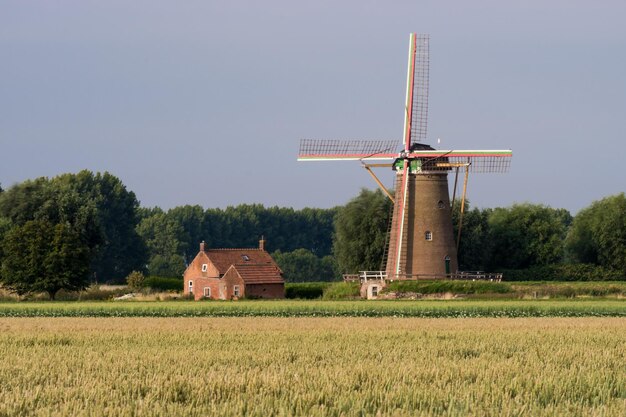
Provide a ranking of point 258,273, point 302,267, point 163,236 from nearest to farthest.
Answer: point 258,273 → point 302,267 → point 163,236

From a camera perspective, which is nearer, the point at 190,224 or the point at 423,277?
the point at 423,277

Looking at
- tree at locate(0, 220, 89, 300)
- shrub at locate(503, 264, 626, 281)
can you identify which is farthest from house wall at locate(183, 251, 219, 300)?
shrub at locate(503, 264, 626, 281)

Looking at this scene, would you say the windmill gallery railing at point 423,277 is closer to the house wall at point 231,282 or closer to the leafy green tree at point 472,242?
the leafy green tree at point 472,242

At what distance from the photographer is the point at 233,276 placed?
7450 centimetres

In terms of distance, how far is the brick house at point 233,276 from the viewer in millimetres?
74312

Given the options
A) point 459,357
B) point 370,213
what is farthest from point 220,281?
point 459,357

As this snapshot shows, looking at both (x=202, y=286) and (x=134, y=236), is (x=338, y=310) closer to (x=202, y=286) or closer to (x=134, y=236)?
(x=202, y=286)

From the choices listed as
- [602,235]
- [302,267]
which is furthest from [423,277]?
[302,267]

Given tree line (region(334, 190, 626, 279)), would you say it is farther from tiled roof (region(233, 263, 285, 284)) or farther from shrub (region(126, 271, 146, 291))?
shrub (region(126, 271, 146, 291))

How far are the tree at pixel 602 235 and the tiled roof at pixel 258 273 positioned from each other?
25102mm

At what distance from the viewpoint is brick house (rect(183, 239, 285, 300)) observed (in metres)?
74.3

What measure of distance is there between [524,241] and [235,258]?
912 inches

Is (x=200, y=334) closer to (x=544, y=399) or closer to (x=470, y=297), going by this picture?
(x=544, y=399)

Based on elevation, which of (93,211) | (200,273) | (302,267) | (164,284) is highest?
(93,211)
